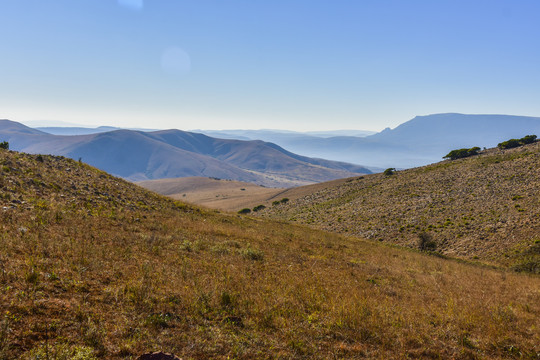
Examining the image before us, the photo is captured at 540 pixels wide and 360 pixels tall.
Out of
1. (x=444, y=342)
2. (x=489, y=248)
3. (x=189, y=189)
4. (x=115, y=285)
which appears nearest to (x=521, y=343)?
(x=444, y=342)

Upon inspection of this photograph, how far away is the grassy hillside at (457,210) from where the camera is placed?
2836cm

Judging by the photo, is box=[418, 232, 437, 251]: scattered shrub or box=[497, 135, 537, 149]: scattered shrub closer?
box=[418, 232, 437, 251]: scattered shrub

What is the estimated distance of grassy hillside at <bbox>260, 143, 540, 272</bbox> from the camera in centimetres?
2836

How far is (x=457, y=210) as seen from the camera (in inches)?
1508

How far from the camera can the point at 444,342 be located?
21.7ft

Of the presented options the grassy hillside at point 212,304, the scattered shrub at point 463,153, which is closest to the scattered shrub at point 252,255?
the grassy hillside at point 212,304

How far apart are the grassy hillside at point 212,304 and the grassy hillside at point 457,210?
19147 millimetres

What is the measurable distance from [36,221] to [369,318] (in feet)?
43.8

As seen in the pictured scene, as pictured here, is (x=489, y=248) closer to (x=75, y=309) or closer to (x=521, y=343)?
(x=521, y=343)

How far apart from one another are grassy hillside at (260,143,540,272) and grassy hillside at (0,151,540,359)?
19.1 metres

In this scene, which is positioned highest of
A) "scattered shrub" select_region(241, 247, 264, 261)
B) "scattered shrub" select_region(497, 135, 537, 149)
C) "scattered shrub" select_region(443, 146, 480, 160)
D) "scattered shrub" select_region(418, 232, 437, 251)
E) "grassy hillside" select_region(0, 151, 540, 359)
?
"scattered shrub" select_region(497, 135, 537, 149)

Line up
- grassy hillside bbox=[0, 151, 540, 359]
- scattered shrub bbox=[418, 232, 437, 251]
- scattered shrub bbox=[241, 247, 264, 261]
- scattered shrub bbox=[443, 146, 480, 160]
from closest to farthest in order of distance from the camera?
grassy hillside bbox=[0, 151, 540, 359], scattered shrub bbox=[241, 247, 264, 261], scattered shrub bbox=[418, 232, 437, 251], scattered shrub bbox=[443, 146, 480, 160]

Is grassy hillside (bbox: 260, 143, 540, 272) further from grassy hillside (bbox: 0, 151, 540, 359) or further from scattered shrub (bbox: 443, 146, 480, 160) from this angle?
grassy hillside (bbox: 0, 151, 540, 359)

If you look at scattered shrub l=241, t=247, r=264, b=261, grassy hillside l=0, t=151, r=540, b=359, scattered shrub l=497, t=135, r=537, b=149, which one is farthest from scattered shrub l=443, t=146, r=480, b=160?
scattered shrub l=241, t=247, r=264, b=261
